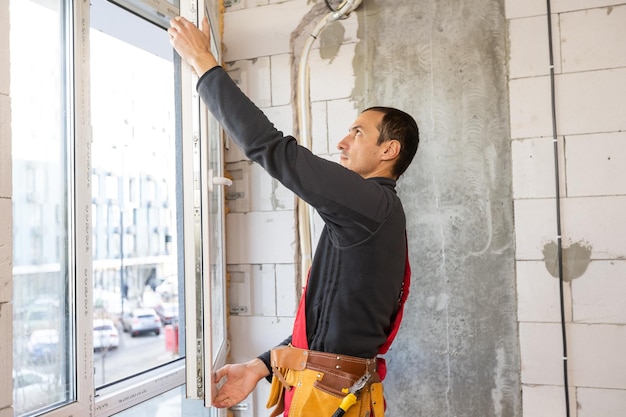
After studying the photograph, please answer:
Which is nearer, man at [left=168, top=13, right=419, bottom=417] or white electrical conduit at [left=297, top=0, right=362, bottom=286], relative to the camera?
man at [left=168, top=13, right=419, bottom=417]

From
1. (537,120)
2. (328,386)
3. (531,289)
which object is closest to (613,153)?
(537,120)

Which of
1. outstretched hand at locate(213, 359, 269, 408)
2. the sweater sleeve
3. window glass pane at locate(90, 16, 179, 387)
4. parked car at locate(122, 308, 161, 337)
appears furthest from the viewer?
parked car at locate(122, 308, 161, 337)

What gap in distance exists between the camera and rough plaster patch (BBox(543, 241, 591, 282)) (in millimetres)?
1897

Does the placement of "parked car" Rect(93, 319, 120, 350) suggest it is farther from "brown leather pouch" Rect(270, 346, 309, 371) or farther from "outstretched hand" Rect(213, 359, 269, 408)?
"brown leather pouch" Rect(270, 346, 309, 371)

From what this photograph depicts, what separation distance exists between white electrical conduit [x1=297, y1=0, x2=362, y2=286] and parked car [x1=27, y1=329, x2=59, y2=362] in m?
0.99

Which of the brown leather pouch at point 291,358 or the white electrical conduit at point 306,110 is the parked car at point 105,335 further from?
the brown leather pouch at point 291,358

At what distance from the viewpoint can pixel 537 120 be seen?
6.42 feet

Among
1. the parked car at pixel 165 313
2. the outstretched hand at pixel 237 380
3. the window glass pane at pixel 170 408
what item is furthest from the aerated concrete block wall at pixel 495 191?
the parked car at pixel 165 313

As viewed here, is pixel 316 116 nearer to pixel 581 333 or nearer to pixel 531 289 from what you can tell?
pixel 531 289

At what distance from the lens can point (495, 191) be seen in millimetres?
2002

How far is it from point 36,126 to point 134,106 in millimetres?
2369

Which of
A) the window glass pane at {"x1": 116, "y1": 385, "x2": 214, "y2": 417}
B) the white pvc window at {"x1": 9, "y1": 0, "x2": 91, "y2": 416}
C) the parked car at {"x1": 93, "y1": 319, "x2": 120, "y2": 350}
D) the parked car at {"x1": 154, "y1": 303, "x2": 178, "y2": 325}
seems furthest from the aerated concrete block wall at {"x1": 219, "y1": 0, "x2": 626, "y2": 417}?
the parked car at {"x1": 154, "y1": 303, "x2": 178, "y2": 325}

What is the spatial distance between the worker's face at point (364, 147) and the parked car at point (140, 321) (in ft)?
23.4

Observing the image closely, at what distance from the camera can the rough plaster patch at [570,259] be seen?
190cm
